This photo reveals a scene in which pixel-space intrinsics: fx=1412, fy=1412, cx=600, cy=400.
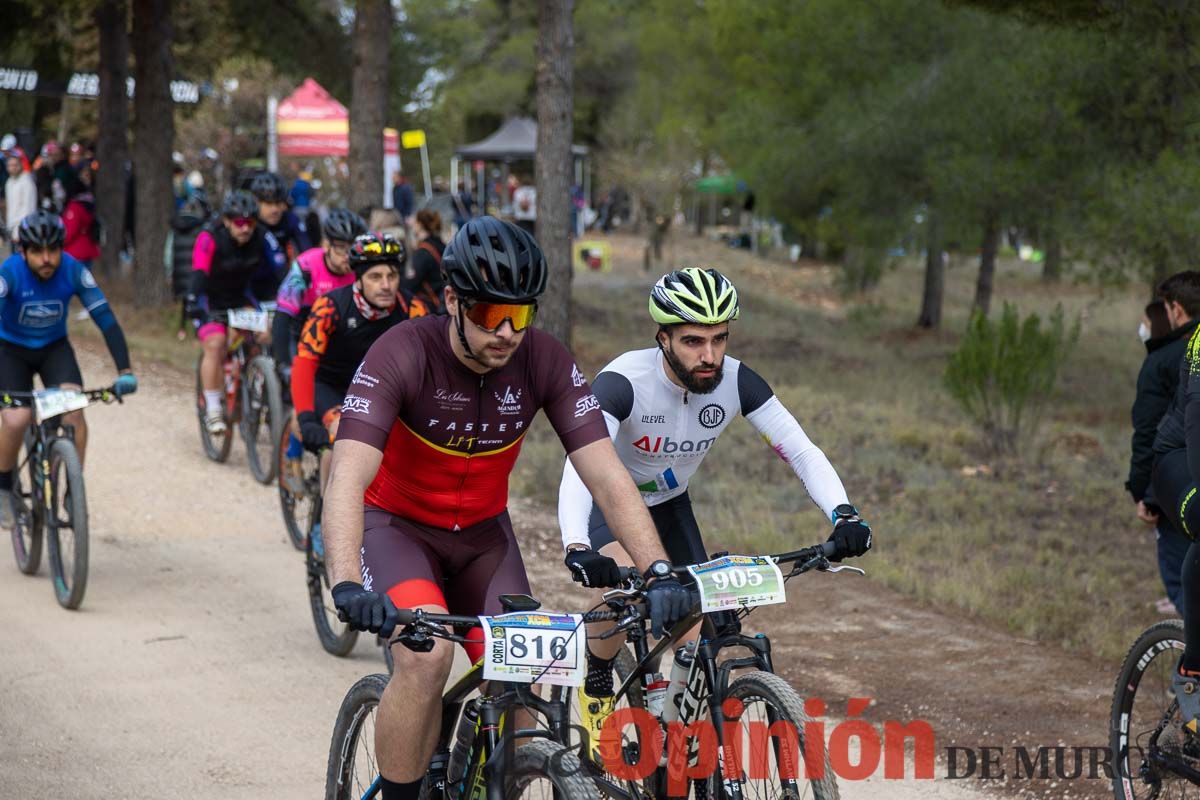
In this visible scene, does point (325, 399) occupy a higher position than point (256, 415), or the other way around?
point (325, 399)

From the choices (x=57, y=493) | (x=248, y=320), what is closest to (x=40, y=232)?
(x=57, y=493)

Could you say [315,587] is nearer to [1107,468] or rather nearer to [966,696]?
[966,696]

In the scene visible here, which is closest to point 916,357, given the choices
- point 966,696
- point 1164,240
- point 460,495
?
point 1164,240

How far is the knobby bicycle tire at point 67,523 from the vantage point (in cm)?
772

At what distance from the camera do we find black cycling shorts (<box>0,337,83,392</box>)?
8328mm

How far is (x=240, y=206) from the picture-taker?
36.9ft

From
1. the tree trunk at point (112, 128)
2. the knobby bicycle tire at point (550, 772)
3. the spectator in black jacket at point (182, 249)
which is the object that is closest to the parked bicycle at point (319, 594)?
the knobby bicycle tire at point (550, 772)

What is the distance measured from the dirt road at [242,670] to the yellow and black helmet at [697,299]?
2.11 meters

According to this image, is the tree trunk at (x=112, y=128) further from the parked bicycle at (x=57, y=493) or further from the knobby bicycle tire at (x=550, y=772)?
the knobby bicycle tire at (x=550, y=772)

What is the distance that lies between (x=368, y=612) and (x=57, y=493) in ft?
17.6

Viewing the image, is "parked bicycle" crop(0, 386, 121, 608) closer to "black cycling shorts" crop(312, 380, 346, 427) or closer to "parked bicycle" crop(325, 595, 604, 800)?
"black cycling shorts" crop(312, 380, 346, 427)

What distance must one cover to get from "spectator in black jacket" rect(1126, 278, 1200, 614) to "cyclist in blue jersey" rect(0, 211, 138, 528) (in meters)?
Answer: 5.36

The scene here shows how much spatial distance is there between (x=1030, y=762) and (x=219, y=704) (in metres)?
3.60

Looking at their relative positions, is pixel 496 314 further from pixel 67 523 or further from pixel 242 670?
pixel 67 523
